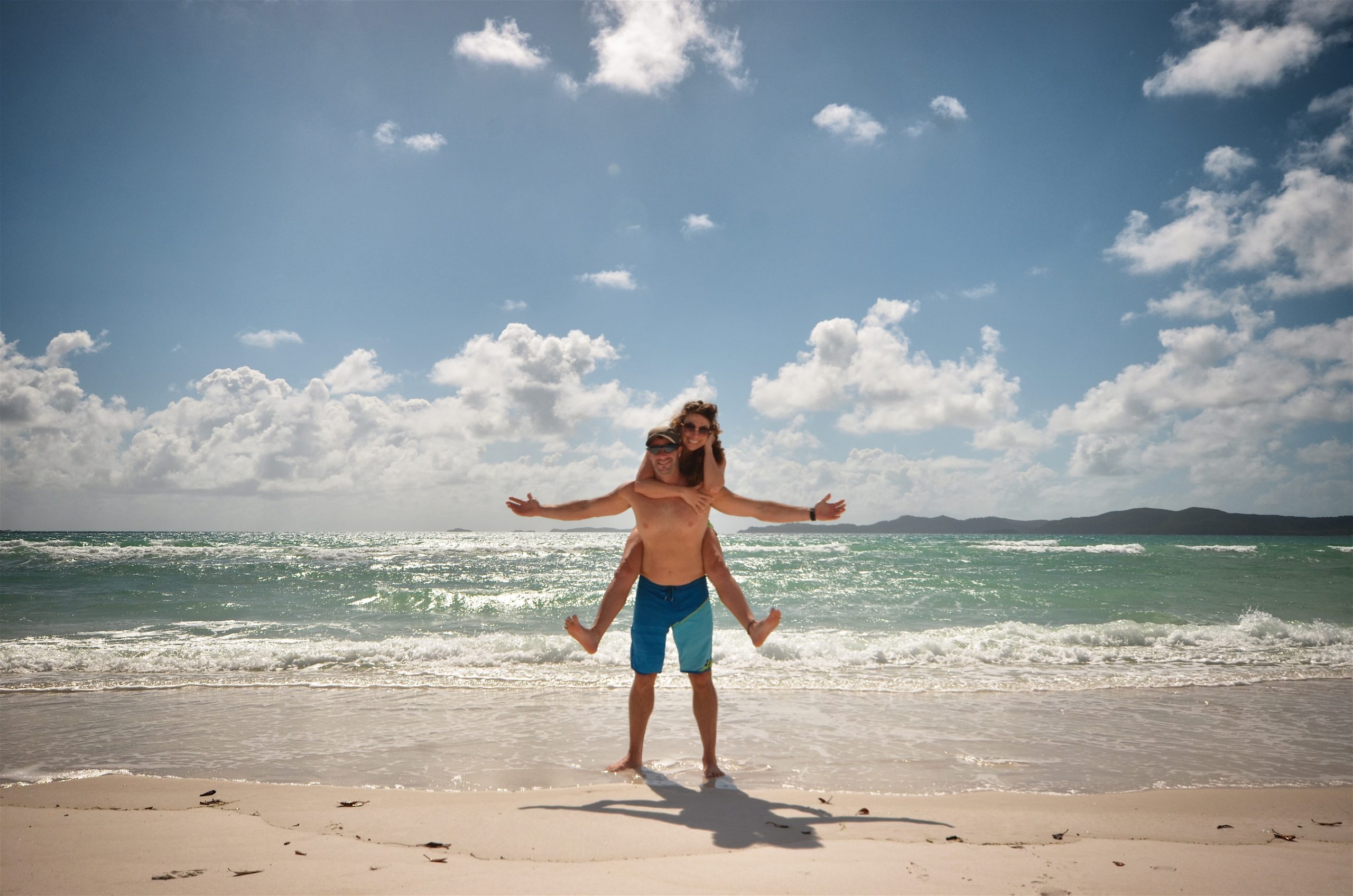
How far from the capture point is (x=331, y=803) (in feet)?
14.3

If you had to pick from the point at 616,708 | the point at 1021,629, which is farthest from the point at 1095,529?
the point at 616,708

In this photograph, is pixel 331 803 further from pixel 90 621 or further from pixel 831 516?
pixel 90 621

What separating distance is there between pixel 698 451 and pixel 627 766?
237cm

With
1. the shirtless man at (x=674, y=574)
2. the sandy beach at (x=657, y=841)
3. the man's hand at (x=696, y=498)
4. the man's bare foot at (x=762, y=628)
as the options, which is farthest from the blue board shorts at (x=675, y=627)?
the sandy beach at (x=657, y=841)

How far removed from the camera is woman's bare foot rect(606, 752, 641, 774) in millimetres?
5043

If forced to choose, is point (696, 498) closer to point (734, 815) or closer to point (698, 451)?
point (698, 451)

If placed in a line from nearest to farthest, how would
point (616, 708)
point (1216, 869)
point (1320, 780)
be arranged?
point (1216, 869), point (1320, 780), point (616, 708)

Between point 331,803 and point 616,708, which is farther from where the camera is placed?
point 616,708

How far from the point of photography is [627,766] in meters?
5.08

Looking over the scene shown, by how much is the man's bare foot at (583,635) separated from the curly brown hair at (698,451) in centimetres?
111

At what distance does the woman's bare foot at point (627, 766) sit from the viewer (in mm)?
5043

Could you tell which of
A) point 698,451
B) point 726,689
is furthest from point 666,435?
point 726,689

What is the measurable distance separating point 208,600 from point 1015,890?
19.1 metres

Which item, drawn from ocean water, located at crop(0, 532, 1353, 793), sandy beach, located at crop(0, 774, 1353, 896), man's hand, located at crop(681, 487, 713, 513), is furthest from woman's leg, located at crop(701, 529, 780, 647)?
ocean water, located at crop(0, 532, 1353, 793)
